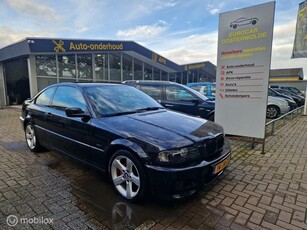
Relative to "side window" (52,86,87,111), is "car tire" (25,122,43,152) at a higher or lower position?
lower

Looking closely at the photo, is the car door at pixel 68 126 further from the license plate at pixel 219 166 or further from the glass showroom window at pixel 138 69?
the glass showroom window at pixel 138 69

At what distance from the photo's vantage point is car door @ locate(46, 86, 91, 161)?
3.34 m

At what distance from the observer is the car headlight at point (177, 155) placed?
243cm

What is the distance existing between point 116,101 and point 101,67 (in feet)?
37.3

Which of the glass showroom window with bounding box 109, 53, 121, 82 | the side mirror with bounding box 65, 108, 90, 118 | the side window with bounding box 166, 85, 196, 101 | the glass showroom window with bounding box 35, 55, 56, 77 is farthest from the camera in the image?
the glass showroom window with bounding box 109, 53, 121, 82

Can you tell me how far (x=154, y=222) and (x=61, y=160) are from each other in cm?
272

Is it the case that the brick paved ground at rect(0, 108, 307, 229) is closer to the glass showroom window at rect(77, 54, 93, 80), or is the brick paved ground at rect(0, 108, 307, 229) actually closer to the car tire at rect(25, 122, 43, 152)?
the car tire at rect(25, 122, 43, 152)

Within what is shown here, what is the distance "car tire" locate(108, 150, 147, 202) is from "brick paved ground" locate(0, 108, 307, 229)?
14cm

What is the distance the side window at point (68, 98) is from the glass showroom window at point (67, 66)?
30.0 feet

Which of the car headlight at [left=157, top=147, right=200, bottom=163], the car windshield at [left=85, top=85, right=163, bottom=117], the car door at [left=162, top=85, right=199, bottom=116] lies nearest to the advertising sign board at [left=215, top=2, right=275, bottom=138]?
the car door at [left=162, top=85, right=199, bottom=116]

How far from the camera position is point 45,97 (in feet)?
15.3

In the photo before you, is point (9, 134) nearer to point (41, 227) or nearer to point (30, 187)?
point (30, 187)

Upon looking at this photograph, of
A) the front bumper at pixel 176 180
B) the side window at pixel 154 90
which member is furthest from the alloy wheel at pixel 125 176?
the side window at pixel 154 90

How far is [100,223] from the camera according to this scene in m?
2.39
